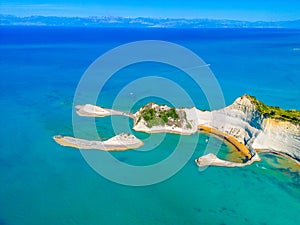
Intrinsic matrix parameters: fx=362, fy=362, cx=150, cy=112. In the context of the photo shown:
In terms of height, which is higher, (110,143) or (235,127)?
(235,127)

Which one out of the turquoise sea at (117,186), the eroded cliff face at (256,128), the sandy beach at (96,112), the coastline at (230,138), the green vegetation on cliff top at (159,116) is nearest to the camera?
the turquoise sea at (117,186)

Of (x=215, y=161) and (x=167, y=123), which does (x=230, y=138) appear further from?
(x=167, y=123)

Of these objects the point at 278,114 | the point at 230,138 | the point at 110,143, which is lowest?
the point at 110,143

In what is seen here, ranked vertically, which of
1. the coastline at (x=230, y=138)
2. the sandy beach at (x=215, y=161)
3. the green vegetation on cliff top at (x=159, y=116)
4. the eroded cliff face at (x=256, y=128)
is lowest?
the sandy beach at (x=215, y=161)

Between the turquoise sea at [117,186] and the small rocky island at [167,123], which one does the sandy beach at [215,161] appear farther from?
the small rocky island at [167,123]

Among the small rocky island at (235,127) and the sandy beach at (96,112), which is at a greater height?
the small rocky island at (235,127)

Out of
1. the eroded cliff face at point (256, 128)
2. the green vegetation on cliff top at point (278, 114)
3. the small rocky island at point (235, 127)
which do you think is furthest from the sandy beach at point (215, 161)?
the green vegetation on cliff top at point (278, 114)

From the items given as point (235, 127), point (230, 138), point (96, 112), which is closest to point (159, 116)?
point (230, 138)

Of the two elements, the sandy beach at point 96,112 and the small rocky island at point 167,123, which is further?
the sandy beach at point 96,112
